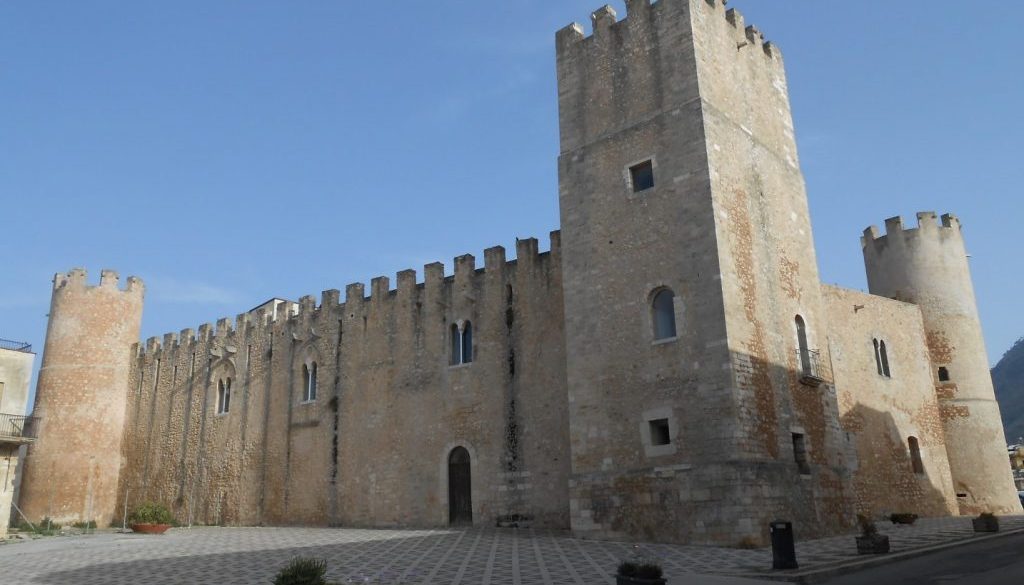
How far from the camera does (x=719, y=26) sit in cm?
1812

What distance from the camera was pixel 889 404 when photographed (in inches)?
872

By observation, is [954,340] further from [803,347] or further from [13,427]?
[13,427]

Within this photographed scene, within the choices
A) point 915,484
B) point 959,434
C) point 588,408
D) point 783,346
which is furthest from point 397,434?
point 959,434

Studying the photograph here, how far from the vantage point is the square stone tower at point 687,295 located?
587 inches

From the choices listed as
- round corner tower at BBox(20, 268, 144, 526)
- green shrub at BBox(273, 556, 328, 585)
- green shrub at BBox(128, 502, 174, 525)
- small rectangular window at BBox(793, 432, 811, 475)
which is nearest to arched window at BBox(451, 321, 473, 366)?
small rectangular window at BBox(793, 432, 811, 475)

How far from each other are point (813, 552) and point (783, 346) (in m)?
5.00

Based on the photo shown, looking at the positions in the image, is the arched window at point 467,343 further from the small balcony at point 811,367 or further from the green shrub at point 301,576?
the green shrub at point 301,576

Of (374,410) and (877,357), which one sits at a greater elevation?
(877,357)

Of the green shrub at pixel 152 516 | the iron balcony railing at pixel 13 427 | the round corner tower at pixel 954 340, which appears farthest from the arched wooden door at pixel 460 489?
the round corner tower at pixel 954 340

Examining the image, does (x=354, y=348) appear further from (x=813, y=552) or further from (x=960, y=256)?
(x=960, y=256)

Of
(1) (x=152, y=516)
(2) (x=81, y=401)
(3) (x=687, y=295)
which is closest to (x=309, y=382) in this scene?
(1) (x=152, y=516)

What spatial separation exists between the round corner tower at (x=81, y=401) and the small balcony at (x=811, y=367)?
25.1 m

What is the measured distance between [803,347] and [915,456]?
7.78 meters

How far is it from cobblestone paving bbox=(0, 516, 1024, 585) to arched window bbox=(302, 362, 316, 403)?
245 inches
